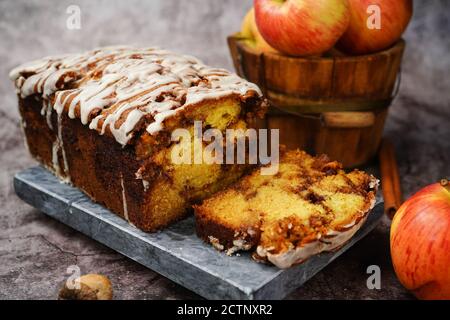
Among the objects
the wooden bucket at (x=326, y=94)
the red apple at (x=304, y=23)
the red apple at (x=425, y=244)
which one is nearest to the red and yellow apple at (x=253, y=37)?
the wooden bucket at (x=326, y=94)

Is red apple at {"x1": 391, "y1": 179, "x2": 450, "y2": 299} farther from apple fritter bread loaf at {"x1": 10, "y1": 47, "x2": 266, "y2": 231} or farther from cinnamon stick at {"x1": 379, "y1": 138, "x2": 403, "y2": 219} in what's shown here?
apple fritter bread loaf at {"x1": 10, "y1": 47, "x2": 266, "y2": 231}

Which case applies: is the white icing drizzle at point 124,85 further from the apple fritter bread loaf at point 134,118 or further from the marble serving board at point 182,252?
the marble serving board at point 182,252

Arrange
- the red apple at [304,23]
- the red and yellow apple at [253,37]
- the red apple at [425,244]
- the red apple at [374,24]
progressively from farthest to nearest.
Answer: the red and yellow apple at [253,37], the red apple at [374,24], the red apple at [304,23], the red apple at [425,244]

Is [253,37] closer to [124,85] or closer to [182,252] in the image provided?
[124,85]
